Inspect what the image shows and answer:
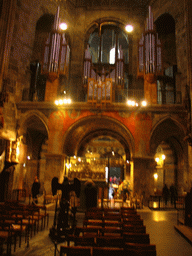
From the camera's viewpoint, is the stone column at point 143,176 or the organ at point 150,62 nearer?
the stone column at point 143,176

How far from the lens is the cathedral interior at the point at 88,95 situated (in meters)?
13.1

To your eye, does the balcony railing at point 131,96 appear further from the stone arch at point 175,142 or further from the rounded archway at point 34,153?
the rounded archway at point 34,153

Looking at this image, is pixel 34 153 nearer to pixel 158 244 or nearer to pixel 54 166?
pixel 54 166

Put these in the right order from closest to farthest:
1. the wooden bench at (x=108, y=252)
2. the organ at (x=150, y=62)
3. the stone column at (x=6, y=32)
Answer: the wooden bench at (x=108, y=252), the stone column at (x=6, y=32), the organ at (x=150, y=62)

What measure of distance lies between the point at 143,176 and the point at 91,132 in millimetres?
5975

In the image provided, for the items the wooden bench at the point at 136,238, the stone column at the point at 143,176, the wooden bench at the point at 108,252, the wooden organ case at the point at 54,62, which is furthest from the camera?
the wooden organ case at the point at 54,62

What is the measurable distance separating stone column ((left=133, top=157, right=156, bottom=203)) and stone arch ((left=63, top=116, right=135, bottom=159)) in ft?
2.52

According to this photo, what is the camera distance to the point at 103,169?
12.7 meters

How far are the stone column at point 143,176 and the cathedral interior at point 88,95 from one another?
58 mm

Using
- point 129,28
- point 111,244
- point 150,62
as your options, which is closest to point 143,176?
point 150,62

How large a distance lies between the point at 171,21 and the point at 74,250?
18831 mm

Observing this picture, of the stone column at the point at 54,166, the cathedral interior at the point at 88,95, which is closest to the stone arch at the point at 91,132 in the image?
the cathedral interior at the point at 88,95

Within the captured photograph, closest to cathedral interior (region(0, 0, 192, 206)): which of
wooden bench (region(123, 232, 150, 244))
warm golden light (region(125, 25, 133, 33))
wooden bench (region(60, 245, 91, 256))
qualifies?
warm golden light (region(125, 25, 133, 33))

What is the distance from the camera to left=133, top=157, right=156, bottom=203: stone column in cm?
1304
